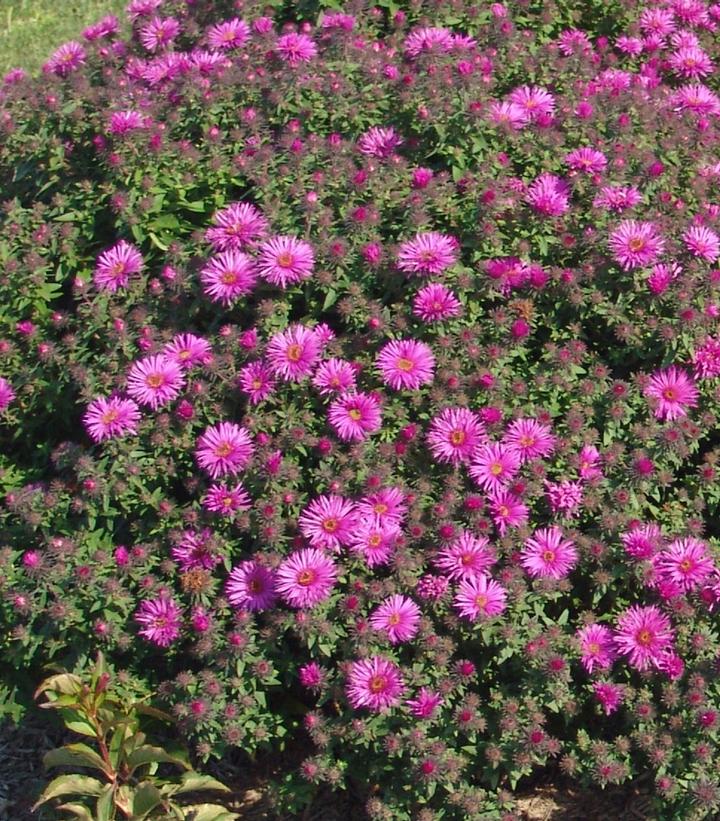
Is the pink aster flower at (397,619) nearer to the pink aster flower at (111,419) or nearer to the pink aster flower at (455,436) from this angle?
the pink aster flower at (455,436)

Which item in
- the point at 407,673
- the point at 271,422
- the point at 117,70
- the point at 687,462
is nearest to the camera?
the point at 407,673

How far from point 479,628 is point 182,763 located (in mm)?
989

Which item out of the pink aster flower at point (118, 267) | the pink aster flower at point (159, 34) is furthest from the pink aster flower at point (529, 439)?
the pink aster flower at point (159, 34)

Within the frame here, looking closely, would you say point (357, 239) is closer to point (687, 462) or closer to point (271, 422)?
point (271, 422)

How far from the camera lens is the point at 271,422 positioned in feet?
11.7

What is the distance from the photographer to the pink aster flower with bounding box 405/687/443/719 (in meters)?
3.28

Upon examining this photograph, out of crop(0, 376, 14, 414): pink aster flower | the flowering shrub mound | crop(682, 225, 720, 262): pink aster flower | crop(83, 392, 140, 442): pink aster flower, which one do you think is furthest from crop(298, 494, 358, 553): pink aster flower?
crop(682, 225, 720, 262): pink aster flower

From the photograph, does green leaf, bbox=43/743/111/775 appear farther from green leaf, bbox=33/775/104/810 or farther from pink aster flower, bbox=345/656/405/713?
pink aster flower, bbox=345/656/405/713

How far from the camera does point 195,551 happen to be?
3557mm

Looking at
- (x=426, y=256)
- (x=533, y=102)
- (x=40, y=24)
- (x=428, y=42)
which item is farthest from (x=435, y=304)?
(x=40, y=24)

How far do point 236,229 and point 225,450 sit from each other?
2.45ft

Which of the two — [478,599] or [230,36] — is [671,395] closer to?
[478,599]

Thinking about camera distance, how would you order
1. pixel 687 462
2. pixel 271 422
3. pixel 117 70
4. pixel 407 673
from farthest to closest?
pixel 117 70
pixel 687 462
pixel 271 422
pixel 407 673

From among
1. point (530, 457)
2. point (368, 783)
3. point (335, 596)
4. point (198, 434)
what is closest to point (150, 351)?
point (198, 434)
